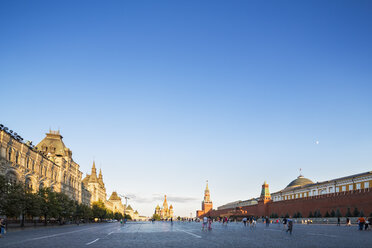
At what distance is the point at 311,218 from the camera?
6519cm

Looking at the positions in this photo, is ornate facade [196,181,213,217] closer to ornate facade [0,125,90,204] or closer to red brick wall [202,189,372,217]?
red brick wall [202,189,372,217]

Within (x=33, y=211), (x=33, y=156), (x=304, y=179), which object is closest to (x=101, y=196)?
(x=304, y=179)

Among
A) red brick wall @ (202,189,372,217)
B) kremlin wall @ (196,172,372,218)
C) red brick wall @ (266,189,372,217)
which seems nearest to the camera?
red brick wall @ (266,189,372,217)

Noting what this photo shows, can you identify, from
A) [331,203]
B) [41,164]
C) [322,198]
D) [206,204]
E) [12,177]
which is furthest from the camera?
[206,204]

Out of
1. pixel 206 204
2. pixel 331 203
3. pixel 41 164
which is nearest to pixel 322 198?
pixel 331 203

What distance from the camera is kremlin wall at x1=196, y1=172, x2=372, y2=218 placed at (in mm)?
55688

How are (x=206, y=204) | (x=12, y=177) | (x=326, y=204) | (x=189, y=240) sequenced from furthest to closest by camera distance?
(x=206, y=204), (x=326, y=204), (x=12, y=177), (x=189, y=240)

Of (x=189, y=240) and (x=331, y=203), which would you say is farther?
(x=331, y=203)

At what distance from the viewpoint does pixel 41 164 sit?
50.9 metres

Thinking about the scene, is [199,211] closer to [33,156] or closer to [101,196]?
[101,196]

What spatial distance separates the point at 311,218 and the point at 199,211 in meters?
132

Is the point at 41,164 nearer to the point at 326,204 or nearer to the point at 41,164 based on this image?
the point at 41,164

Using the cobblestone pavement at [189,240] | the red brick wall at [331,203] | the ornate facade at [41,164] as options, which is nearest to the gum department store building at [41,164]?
the ornate facade at [41,164]

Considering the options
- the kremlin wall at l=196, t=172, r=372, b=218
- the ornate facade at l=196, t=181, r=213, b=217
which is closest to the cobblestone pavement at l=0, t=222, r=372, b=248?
the kremlin wall at l=196, t=172, r=372, b=218
